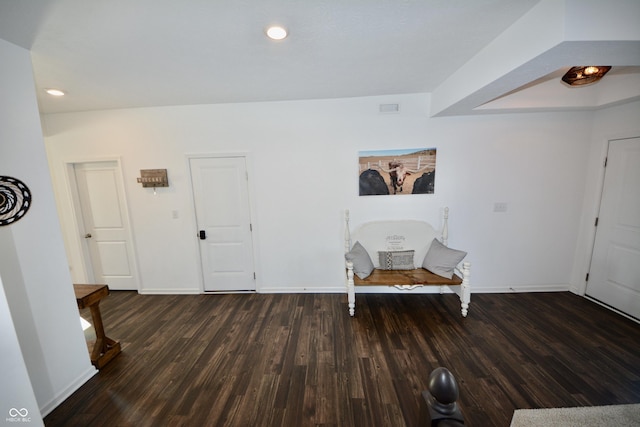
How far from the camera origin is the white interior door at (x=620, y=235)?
8.65ft

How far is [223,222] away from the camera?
11.2 feet

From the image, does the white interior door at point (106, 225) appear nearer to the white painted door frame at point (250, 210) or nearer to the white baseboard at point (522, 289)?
the white painted door frame at point (250, 210)

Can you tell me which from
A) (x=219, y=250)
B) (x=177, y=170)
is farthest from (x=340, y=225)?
(x=177, y=170)

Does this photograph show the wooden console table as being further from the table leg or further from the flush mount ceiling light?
the flush mount ceiling light

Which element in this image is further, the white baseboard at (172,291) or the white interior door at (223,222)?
the white baseboard at (172,291)

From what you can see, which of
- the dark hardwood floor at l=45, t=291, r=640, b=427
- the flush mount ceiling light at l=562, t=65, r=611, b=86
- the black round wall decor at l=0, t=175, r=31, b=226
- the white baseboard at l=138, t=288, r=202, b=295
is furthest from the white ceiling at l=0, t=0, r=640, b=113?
the white baseboard at l=138, t=288, r=202, b=295

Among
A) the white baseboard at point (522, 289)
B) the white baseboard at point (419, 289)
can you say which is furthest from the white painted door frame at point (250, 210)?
the white baseboard at point (522, 289)

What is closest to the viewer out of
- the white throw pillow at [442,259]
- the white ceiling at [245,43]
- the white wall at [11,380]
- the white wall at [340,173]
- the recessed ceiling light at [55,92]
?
the white wall at [11,380]

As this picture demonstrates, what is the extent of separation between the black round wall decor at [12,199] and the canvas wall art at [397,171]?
122 inches

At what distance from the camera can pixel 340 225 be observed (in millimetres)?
3322

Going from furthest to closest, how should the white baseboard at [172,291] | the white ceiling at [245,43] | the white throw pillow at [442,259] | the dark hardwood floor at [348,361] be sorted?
the white baseboard at [172,291], the white throw pillow at [442,259], the dark hardwood floor at [348,361], the white ceiling at [245,43]

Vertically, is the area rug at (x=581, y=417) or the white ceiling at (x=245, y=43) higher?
the white ceiling at (x=245, y=43)

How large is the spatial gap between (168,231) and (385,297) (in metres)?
3.33

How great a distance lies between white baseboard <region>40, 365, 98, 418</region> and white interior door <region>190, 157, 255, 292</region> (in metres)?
1.55
